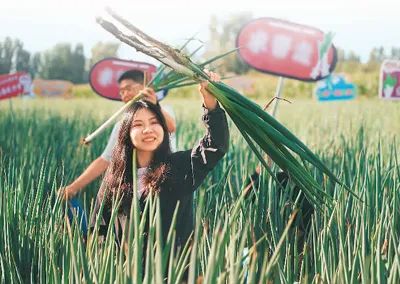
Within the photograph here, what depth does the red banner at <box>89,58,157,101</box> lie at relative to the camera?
3553mm

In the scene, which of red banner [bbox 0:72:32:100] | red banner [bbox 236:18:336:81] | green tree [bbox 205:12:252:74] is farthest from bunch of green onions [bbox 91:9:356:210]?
red banner [bbox 0:72:32:100]

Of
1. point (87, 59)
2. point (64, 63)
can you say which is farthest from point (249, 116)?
point (64, 63)

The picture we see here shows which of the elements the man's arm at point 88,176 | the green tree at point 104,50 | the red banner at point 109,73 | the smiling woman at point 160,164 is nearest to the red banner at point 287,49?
the red banner at point 109,73

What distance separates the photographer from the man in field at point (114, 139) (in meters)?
1.73

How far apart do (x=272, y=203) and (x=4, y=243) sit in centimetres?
63

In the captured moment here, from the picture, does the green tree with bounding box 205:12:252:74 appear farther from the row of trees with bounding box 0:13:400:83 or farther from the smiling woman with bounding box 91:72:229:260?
the smiling woman with bounding box 91:72:229:260

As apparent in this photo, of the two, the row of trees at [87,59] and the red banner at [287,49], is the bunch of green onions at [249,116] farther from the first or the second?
the red banner at [287,49]

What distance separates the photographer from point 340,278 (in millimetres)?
1078

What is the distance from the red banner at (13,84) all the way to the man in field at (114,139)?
1704 mm

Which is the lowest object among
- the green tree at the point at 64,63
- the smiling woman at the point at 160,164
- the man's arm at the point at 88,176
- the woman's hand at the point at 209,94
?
the man's arm at the point at 88,176

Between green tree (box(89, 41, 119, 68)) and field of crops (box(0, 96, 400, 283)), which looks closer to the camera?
field of crops (box(0, 96, 400, 283))

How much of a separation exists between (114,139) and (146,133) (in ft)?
2.17

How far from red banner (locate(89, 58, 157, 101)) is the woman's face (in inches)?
76.6

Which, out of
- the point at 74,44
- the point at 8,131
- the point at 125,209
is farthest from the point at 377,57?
the point at 125,209
